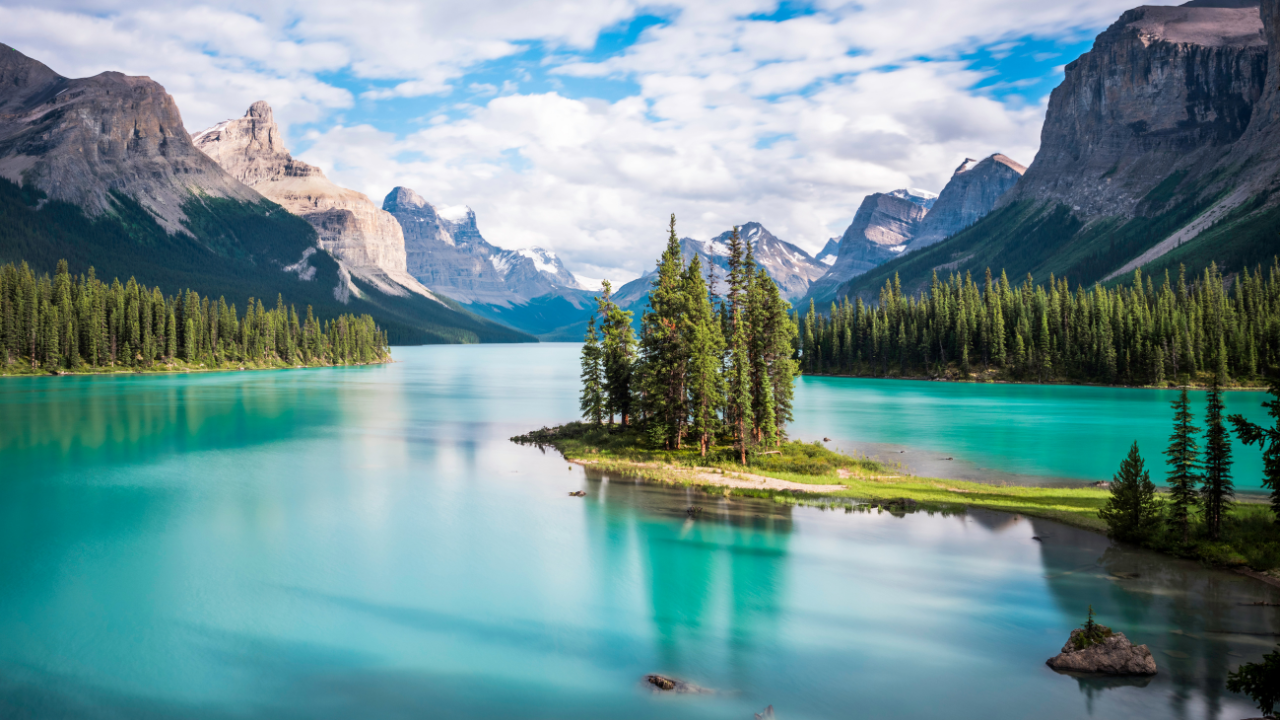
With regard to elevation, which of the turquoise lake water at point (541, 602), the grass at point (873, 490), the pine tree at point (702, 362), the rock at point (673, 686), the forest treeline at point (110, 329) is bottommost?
the rock at point (673, 686)

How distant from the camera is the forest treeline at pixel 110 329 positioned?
124m

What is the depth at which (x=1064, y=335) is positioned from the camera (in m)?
132

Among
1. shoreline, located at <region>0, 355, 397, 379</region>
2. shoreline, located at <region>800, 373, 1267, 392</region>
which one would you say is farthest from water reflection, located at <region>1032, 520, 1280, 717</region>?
shoreline, located at <region>0, 355, 397, 379</region>

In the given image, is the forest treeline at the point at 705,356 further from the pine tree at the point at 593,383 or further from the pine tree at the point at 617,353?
the pine tree at the point at 593,383

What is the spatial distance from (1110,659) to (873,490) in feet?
72.7

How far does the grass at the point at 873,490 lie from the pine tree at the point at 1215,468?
560 millimetres

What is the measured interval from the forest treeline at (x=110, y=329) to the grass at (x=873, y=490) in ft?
377

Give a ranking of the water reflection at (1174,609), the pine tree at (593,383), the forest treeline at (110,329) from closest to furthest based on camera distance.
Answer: the water reflection at (1174,609)
the pine tree at (593,383)
the forest treeline at (110,329)

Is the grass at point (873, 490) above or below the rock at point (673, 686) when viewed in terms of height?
above

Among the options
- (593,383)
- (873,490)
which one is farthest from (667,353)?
(873,490)

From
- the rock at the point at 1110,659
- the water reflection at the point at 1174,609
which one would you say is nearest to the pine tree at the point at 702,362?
the water reflection at the point at 1174,609

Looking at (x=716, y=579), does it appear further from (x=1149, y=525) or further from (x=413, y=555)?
(x=1149, y=525)

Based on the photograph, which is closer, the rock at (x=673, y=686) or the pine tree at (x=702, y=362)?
the rock at (x=673, y=686)

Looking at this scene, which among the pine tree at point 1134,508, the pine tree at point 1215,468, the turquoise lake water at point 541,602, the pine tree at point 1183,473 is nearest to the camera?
the turquoise lake water at point 541,602
